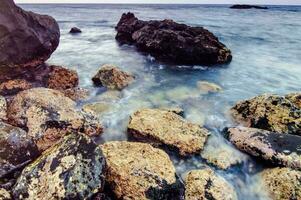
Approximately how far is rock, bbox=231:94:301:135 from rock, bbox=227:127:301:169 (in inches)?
19.5

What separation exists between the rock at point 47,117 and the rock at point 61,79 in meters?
1.74

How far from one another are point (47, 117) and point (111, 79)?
343 cm

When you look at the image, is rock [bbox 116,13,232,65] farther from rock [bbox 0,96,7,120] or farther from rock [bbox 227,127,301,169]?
rock [bbox 0,96,7,120]

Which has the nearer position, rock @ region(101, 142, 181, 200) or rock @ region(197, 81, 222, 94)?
rock @ region(101, 142, 181, 200)

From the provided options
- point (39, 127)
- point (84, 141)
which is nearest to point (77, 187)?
point (84, 141)

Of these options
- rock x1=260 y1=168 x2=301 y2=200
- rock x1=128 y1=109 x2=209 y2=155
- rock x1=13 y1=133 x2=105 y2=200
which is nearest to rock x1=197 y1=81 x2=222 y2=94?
rock x1=128 y1=109 x2=209 y2=155

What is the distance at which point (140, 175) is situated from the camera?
13.6 ft

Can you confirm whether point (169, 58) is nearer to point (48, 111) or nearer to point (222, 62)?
point (222, 62)

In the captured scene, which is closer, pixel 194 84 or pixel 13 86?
pixel 13 86

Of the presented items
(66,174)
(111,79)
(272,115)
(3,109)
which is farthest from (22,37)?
(272,115)

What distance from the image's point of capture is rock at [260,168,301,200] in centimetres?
453

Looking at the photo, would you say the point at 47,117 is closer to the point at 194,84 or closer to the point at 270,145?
the point at 270,145

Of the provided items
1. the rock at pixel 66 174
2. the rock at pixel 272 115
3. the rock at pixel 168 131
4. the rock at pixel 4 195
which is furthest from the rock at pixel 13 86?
the rock at pixel 272 115

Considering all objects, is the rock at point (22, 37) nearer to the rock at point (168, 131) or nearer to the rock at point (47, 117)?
the rock at point (47, 117)
